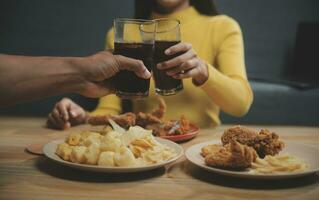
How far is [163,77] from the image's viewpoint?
131 centimetres

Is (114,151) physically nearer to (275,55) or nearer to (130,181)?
(130,181)

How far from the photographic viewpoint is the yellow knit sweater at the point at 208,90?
6.07 feet

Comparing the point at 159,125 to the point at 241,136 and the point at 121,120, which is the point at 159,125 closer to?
the point at 121,120

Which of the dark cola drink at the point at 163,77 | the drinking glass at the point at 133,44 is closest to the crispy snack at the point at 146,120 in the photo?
the dark cola drink at the point at 163,77

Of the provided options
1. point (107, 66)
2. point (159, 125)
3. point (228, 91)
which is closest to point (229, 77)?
point (228, 91)

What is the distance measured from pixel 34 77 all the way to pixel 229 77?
1046 millimetres

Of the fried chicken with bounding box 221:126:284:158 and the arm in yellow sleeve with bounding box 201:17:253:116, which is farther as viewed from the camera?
the arm in yellow sleeve with bounding box 201:17:253:116

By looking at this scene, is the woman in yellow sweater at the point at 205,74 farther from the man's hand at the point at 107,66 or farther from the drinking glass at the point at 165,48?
the man's hand at the point at 107,66

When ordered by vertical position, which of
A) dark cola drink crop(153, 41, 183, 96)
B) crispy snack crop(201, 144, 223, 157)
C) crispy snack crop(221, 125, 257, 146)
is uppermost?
dark cola drink crop(153, 41, 183, 96)

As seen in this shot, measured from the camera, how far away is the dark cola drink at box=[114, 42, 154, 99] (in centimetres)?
113

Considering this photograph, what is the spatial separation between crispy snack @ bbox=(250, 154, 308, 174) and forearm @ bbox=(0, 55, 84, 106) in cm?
45

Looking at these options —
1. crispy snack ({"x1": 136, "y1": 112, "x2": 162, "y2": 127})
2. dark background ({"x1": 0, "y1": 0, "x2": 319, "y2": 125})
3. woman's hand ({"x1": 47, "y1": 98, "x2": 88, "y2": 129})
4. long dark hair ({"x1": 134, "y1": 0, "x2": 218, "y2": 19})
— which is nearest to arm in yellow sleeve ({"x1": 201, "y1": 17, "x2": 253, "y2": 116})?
long dark hair ({"x1": 134, "y1": 0, "x2": 218, "y2": 19})

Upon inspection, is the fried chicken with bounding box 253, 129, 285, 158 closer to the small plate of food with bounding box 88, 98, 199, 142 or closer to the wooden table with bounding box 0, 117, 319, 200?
the wooden table with bounding box 0, 117, 319, 200

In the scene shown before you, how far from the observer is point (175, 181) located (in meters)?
0.95
